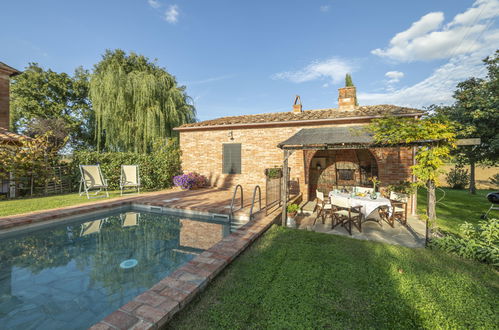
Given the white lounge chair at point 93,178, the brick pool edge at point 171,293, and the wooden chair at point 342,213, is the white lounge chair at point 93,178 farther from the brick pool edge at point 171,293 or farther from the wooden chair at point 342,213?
the wooden chair at point 342,213

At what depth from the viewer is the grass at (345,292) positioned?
2184 mm

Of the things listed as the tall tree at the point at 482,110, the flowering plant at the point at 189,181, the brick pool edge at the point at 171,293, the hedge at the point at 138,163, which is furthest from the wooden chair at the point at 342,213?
the tall tree at the point at 482,110

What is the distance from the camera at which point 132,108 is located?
13.2 meters

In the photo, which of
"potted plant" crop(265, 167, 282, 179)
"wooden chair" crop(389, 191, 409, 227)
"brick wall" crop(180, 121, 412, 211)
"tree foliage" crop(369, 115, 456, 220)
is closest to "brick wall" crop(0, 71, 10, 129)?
"brick wall" crop(180, 121, 412, 211)

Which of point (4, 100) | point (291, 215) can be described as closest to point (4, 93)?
point (4, 100)

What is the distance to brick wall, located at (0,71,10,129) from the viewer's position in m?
12.1

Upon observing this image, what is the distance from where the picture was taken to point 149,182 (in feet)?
35.9

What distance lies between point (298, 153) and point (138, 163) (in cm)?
842

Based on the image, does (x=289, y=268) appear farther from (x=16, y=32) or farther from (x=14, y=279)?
(x=16, y=32)

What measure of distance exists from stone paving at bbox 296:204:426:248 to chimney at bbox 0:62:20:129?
17.9 metres

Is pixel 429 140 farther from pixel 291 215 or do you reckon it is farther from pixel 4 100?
pixel 4 100

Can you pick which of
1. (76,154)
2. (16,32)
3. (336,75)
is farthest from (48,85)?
(336,75)

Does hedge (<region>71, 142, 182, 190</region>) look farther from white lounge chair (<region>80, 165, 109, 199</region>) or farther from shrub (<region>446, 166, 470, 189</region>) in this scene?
shrub (<region>446, 166, 470, 189</region>)

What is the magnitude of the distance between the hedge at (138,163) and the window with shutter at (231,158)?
3051 mm
